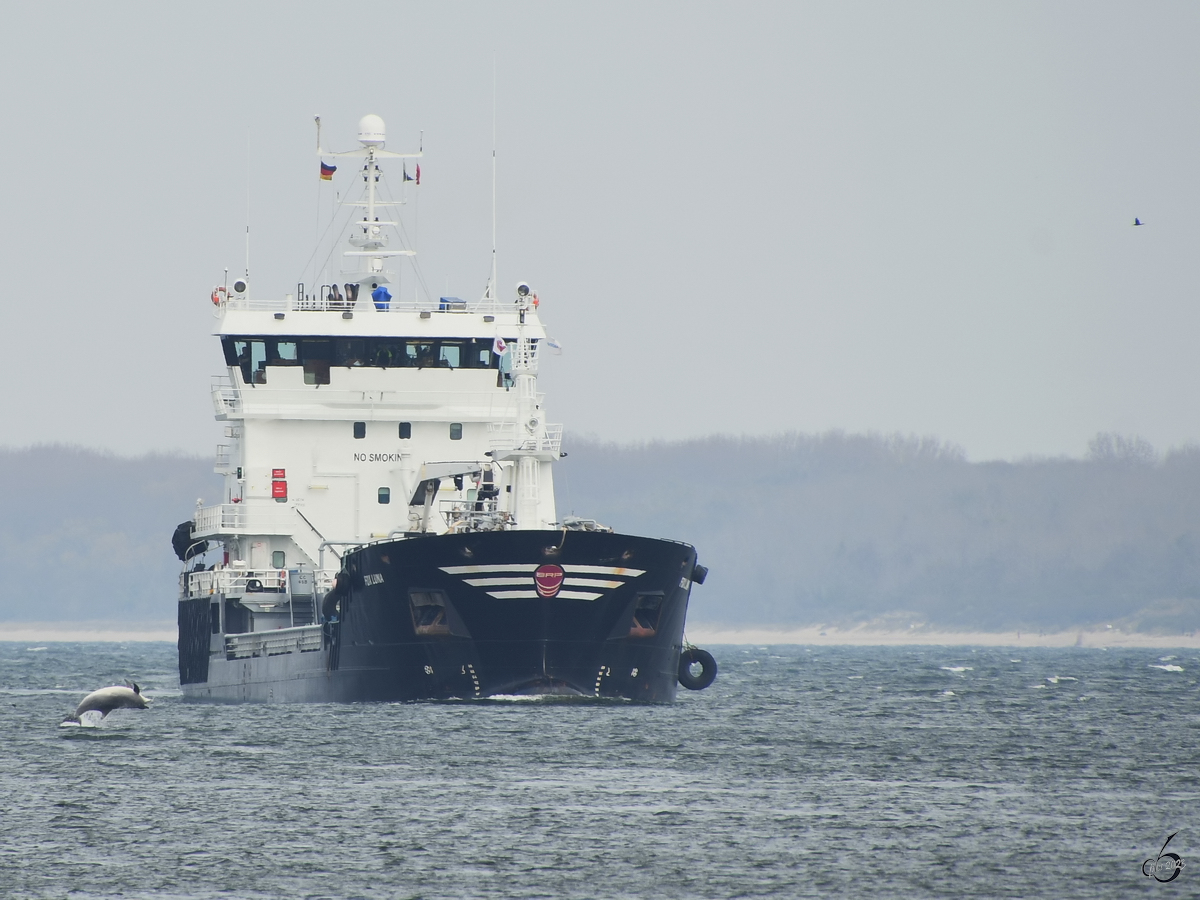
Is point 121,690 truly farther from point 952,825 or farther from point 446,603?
point 952,825

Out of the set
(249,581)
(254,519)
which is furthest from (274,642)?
(254,519)

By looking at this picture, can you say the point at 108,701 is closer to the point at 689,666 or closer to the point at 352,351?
the point at 352,351

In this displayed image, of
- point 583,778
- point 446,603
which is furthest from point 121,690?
point 583,778

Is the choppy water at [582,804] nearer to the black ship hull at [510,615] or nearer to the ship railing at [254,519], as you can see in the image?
the black ship hull at [510,615]

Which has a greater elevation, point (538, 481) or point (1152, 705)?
point (538, 481)

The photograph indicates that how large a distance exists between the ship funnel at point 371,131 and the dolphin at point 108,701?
17.4 m

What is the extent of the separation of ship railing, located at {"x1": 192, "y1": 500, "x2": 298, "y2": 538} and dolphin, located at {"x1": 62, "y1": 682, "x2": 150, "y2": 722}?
503 centimetres

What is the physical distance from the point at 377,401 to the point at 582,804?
77.2 feet

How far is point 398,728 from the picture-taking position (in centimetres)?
4044

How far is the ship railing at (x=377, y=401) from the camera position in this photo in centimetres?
5200

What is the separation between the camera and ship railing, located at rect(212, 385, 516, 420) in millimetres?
52000

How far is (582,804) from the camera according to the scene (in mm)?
30266

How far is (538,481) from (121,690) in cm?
1341

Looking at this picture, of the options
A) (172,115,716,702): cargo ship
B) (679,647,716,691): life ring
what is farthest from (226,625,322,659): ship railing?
(679,647,716,691): life ring
